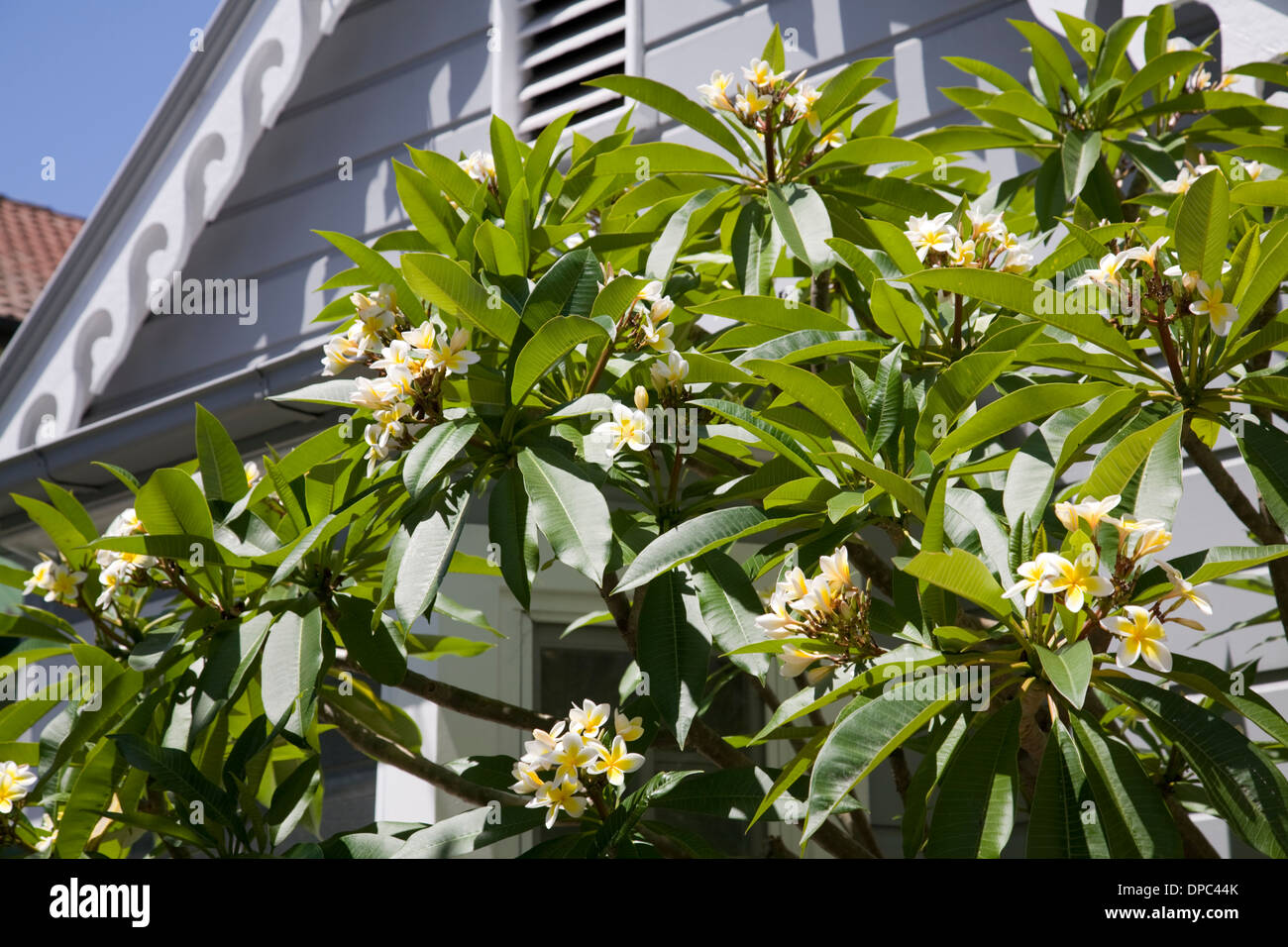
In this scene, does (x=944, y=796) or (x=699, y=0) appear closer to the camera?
(x=944, y=796)

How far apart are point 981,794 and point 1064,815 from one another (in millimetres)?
95

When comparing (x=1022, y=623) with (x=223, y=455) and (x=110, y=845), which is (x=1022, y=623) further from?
(x=110, y=845)

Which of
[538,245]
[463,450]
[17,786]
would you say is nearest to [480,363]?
[463,450]

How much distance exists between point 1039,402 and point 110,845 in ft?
6.09

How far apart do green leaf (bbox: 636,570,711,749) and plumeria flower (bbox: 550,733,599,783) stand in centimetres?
14

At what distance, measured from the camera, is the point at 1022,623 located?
4.18 ft

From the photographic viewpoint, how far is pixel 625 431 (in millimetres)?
1569

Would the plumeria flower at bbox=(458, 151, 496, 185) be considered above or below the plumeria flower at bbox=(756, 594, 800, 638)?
above

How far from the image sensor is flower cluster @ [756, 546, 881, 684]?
4.54ft

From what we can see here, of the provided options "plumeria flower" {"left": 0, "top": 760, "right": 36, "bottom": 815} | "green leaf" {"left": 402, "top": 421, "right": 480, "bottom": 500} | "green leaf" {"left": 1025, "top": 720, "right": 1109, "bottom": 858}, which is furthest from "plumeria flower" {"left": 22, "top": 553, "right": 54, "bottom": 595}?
"green leaf" {"left": 1025, "top": 720, "right": 1109, "bottom": 858}

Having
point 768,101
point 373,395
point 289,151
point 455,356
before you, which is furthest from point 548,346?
point 289,151

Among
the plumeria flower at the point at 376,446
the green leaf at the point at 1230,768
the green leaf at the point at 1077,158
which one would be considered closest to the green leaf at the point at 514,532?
the plumeria flower at the point at 376,446

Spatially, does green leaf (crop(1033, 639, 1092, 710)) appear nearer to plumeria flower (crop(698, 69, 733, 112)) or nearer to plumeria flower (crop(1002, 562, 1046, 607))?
plumeria flower (crop(1002, 562, 1046, 607))

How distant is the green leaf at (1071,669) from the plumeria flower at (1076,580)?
0.16 ft
